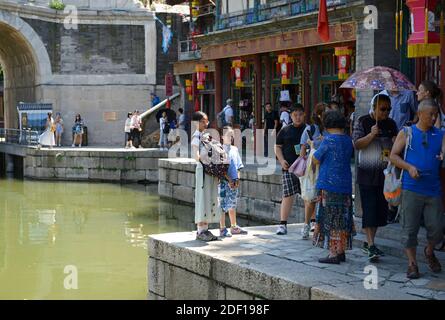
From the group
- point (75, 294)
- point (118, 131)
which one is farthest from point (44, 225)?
point (118, 131)

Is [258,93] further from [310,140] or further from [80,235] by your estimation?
[310,140]

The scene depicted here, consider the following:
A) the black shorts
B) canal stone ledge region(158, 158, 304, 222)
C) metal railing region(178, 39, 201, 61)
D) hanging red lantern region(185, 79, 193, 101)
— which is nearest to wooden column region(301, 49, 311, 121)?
canal stone ledge region(158, 158, 304, 222)

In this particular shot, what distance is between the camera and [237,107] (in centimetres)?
2642

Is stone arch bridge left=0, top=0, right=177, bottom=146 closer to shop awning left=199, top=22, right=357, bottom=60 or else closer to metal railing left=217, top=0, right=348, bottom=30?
shop awning left=199, top=22, right=357, bottom=60

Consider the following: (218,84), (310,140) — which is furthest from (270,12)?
(310,140)

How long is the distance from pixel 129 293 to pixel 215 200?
2.10 m

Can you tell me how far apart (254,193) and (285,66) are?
19.1ft

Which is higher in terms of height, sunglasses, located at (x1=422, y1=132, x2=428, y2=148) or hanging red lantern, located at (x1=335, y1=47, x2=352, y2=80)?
hanging red lantern, located at (x1=335, y1=47, x2=352, y2=80)

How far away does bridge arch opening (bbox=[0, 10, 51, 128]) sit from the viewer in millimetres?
31391

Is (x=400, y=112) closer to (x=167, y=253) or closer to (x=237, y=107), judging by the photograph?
(x=167, y=253)

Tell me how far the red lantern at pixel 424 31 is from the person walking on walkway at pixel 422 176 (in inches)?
98.3

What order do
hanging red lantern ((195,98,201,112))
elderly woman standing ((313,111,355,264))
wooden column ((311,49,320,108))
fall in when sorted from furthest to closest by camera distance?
1. hanging red lantern ((195,98,201,112))
2. wooden column ((311,49,320,108))
3. elderly woman standing ((313,111,355,264))

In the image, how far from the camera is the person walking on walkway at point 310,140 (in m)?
9.61

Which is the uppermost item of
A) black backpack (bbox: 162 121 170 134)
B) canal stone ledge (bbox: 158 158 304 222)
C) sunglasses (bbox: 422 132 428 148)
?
sunglasses (bbox: 422 132 428 148)
